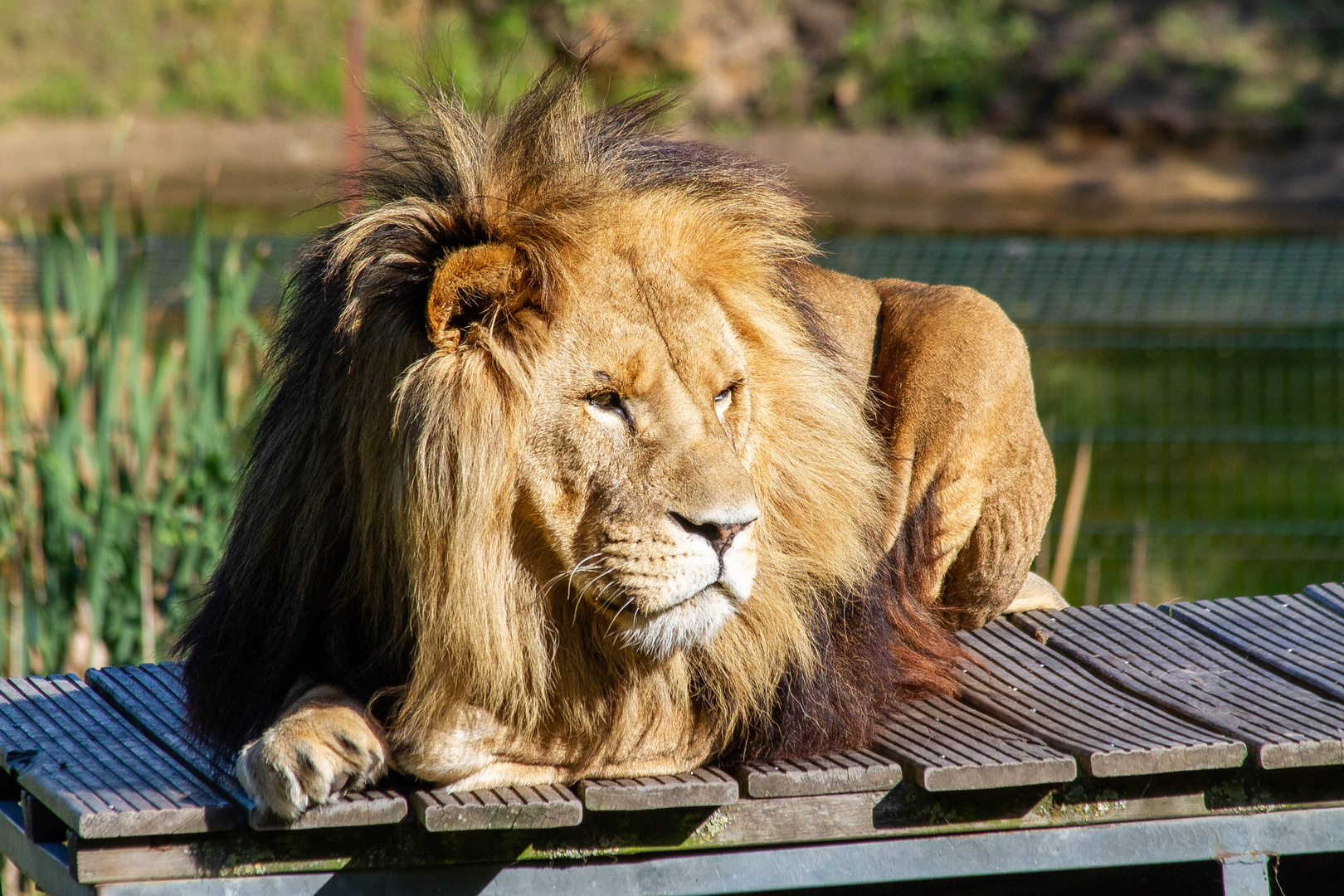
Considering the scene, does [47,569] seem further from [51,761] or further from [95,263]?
[51,761]

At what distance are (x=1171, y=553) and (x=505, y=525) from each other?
5.31 metres

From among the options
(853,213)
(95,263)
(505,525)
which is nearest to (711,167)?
(505,525)

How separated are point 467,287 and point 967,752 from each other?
1.07 meters

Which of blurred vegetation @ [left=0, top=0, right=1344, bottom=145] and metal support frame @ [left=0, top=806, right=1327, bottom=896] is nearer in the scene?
metal support frame @ [left=0, top=806, right=1327, bottom=896]

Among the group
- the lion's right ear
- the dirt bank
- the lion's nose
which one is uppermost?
the lion's right ear

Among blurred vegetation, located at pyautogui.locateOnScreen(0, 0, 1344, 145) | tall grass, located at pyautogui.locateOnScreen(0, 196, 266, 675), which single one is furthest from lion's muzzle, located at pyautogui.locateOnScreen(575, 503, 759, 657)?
Result: blurred vegetation, located at pyautogui.locateOnScreen(0, 0, 1344, 145)

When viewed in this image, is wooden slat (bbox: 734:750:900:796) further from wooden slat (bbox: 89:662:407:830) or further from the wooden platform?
wooden slat (bbox: 89:662:407:830)

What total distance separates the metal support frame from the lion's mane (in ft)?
0.62

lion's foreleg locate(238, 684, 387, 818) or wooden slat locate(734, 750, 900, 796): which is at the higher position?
lion's foreleg locate(238, 684, 387, 818)

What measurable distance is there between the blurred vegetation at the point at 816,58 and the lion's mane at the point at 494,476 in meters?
10.6

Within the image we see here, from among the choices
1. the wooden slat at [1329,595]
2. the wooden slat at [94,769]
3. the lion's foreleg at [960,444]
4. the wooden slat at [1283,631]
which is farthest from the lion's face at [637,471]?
the wooden slat at [1329,595]

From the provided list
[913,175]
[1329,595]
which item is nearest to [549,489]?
[1329,595]

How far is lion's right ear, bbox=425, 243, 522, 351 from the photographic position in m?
2.05

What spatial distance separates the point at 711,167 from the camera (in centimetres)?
241
